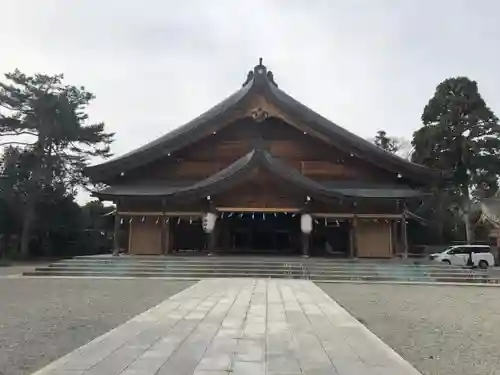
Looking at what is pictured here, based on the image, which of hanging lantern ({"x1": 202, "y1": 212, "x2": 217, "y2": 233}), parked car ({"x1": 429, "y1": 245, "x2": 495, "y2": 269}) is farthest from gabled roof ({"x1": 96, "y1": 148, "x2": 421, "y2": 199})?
parked car ({"x1": 429, "y1": 245, "x2": 495, "y2": 269})

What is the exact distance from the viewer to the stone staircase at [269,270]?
50.6 feet

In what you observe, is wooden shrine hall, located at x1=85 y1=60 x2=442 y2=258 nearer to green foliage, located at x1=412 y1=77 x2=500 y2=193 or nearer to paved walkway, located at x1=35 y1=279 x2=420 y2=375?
paved walkway, located at x1=35 y1=279 x2=420 y2=375

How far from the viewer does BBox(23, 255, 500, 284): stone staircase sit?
50.6 ft

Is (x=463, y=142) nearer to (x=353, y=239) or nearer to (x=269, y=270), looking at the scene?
(x=353, y=239)

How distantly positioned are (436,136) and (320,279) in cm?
2368

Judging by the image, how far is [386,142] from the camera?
1875 inches

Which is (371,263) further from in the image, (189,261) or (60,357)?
(60,357)

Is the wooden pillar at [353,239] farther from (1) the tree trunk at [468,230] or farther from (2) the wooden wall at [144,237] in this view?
(1) the tree trunk at [468,230]

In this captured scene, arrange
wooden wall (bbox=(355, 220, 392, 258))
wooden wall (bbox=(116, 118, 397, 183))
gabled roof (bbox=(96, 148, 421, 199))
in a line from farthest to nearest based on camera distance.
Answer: wooden wall (bbox=(116, 118, 397, 183)), wooden wall (bbox=(355, 220, 392, 258)), gabled roof (bbox=(96, 148, 421, 199))

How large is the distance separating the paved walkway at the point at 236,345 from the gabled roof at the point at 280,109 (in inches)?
486

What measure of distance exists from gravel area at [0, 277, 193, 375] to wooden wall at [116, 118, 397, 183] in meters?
7.75

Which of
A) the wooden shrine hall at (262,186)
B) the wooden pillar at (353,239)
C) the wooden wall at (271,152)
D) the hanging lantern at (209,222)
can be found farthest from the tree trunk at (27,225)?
the wooden pillar at (353,239)

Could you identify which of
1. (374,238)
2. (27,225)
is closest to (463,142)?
(374,238)

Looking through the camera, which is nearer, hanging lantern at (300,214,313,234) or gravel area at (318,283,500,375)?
gravel area at (318,283,500,375)
